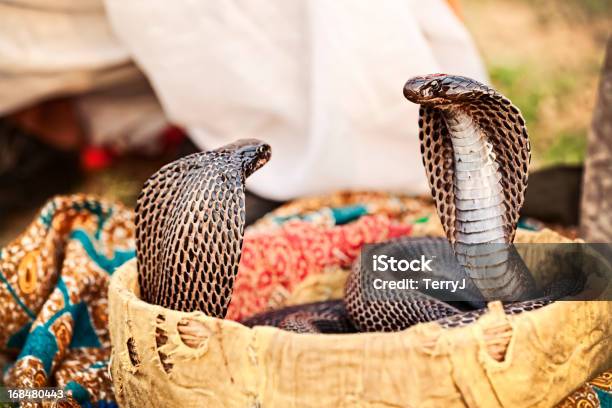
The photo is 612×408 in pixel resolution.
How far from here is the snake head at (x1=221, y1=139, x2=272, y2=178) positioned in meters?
1.63

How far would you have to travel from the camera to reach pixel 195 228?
1.55 meters

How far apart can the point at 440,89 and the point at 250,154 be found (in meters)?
0.42

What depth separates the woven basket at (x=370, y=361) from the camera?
1336mm

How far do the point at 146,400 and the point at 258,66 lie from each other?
1435 millimetres

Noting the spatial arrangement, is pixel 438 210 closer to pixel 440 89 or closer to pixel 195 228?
pixel 440 89

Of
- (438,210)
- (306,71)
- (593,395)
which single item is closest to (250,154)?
(438,210)

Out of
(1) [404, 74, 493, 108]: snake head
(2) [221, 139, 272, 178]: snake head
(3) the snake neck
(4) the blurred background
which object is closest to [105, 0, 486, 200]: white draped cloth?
(4) the blurred background

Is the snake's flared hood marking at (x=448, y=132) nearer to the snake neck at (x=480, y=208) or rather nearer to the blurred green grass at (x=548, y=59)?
the snake neck at (x=480, y=208)

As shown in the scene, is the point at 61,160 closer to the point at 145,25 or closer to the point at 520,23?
the point at 145,25

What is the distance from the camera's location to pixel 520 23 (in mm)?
6180

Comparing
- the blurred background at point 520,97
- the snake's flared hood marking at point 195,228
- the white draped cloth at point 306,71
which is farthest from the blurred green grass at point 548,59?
the snake's flared hood marking at point 195,228

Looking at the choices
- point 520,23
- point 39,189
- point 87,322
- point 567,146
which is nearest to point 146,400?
point 87,322

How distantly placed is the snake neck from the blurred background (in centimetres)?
110

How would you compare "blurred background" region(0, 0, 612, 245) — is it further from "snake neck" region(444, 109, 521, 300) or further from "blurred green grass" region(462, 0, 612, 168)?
"snake neck" region(444, 109, 521, 300)
